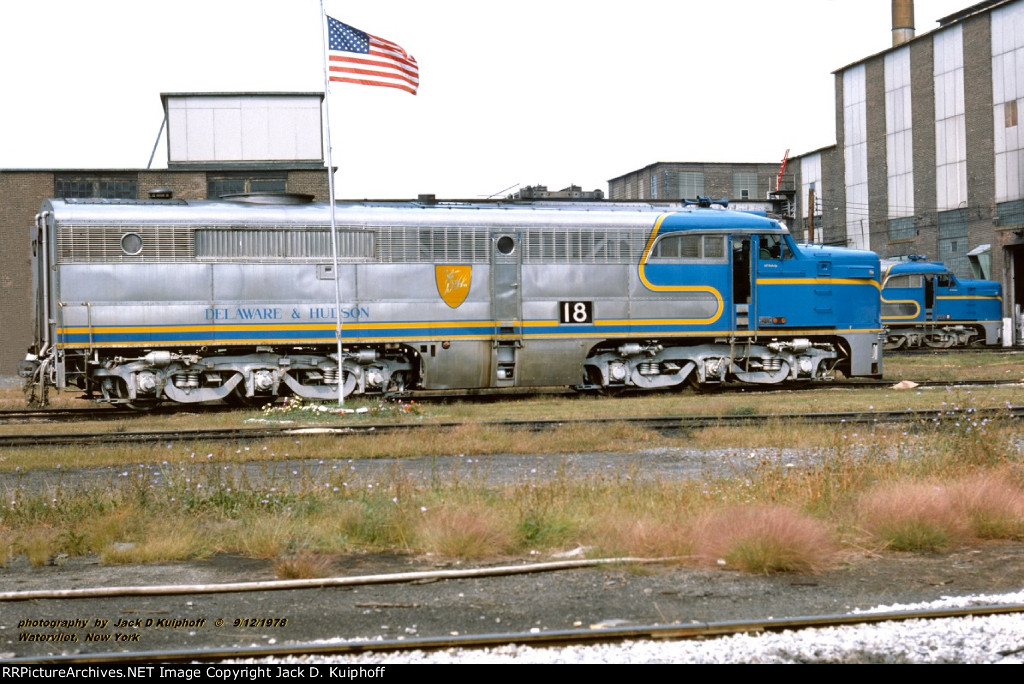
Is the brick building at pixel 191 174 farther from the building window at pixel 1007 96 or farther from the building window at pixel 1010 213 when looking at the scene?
the building window at pixel 1010 213

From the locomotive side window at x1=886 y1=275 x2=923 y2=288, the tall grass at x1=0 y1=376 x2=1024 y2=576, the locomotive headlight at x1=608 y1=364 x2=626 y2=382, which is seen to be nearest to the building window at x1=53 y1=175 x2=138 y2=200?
the locomotive headlight at x1=608 y1=364 x2=626 y2=382

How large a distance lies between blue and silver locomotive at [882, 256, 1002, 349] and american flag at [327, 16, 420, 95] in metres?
26.8

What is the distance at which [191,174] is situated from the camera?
135 feet

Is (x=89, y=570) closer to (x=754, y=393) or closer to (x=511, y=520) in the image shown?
(x=511, y=520)

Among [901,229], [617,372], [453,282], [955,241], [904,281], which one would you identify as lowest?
[617,372]

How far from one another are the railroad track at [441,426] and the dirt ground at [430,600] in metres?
6.71

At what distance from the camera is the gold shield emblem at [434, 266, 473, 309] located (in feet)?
65.1

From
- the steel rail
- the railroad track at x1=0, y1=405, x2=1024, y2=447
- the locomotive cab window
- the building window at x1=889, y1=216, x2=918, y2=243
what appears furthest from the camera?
the building window at x1=889, y1=216, x2=918, y2=243

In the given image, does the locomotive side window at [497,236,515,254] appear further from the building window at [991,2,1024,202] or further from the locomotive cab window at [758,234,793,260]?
the building window at [991,2,1024,202]

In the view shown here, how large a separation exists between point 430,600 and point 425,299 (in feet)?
44.2

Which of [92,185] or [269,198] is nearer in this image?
[269,198]

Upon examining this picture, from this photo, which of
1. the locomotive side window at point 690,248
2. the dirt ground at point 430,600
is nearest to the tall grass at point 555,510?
the dirt ground at point 430,600

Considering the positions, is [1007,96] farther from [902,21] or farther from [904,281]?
[902,21]

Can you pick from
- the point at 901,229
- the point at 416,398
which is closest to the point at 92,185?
the point at 416,398
